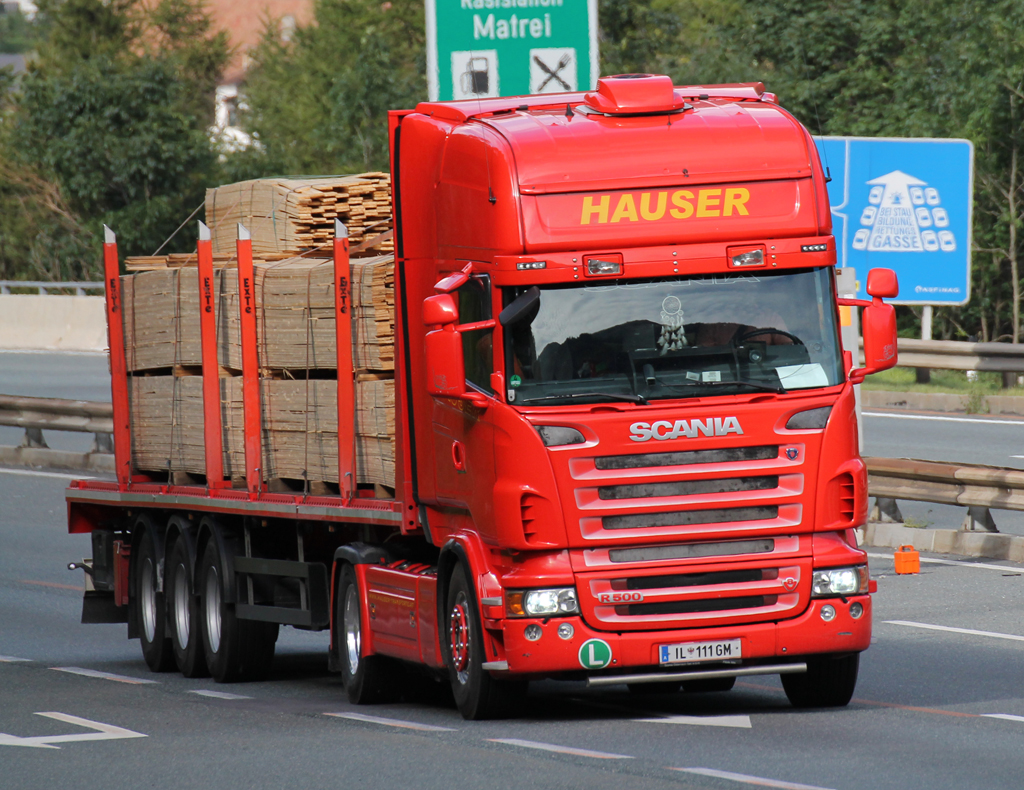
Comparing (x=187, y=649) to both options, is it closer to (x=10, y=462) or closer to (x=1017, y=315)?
(x=10, y=462)

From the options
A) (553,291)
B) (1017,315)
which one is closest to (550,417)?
(553,291)

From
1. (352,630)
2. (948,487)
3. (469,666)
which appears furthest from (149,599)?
(948,487)

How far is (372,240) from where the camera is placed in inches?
480

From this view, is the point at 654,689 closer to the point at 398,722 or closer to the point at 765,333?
the point at 398,722

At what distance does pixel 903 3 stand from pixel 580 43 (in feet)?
100

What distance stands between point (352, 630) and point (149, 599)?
3.54 meters

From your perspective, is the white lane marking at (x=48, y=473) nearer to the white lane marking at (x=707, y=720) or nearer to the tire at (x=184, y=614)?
the tire at (x=184, y=614)

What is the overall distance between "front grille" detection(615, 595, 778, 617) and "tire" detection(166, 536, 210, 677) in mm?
4952

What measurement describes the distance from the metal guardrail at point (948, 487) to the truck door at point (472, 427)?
6639 mm

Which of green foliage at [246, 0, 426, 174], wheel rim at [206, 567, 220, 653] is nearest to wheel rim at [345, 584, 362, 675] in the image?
wheel rim at [206, 567, 220, 653]

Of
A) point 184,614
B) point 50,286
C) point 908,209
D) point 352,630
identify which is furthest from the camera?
point 50,286

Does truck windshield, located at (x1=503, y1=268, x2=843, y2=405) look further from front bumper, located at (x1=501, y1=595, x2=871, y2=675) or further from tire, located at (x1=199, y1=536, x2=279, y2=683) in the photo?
tire, located at (x1=199, y1=536, x2=279, y2=683)

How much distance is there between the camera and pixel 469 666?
33.2 feet

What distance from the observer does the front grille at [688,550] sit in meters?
9.72
